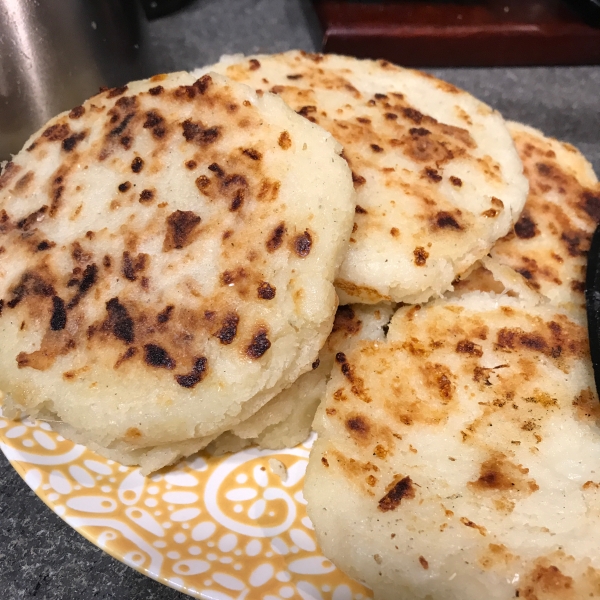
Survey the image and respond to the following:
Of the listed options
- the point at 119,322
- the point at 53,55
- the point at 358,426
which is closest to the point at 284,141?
the point at 119,322

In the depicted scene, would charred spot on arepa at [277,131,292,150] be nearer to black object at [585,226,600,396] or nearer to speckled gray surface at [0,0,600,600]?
black object at [585,226,600,396]

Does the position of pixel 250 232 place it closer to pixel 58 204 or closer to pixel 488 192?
pixel 58 204

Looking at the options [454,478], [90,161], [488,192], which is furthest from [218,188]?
[454,478]

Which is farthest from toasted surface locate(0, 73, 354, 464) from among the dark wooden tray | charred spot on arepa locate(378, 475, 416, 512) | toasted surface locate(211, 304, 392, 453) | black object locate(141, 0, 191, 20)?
black object locate(141, 0, 191, 20)

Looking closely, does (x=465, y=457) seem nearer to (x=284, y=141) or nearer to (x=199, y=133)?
(x=284, y=141)

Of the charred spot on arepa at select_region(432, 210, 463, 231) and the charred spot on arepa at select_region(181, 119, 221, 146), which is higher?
the charred spot on arepa at select_region(181, 119, 221, 146)
